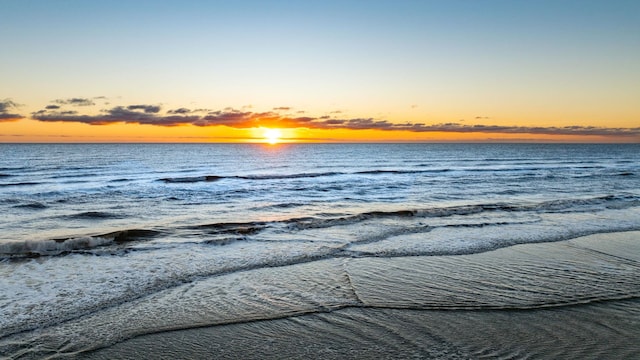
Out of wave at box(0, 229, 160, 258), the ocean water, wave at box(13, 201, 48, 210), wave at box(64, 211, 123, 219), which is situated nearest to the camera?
the ocean water

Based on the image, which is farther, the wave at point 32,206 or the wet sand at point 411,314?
the wave at point 32,206

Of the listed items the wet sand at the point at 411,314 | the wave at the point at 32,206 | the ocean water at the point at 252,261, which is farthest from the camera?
the wave at the point at 32,206

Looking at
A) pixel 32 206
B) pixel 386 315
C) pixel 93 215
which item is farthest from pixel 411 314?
pixel 32 206

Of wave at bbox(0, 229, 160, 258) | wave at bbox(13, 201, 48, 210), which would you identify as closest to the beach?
wave at bbox(0, 229, 160, 258)

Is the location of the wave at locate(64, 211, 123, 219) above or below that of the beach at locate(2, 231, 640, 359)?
below

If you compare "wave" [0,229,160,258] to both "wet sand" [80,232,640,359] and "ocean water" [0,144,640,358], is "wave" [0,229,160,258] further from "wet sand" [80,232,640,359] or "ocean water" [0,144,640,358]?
"wet sand" [80,232,640,359]

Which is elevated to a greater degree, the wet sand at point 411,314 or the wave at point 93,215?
the wet sand at point 411,314

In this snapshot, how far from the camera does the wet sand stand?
16.9 feet

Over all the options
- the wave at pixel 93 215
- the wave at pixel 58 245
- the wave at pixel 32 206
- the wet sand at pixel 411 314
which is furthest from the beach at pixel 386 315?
the wave at pixel 32 206

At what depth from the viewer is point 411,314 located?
6281 millimetres

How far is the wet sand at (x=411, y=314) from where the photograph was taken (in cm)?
515

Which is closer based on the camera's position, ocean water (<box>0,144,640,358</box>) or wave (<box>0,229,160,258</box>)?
ocean water (<box>0,144,640,358</box>)

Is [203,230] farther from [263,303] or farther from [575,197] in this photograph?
[575,197]

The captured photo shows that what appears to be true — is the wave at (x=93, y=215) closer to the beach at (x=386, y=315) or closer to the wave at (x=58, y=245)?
the wave at (x=58, y=245)
